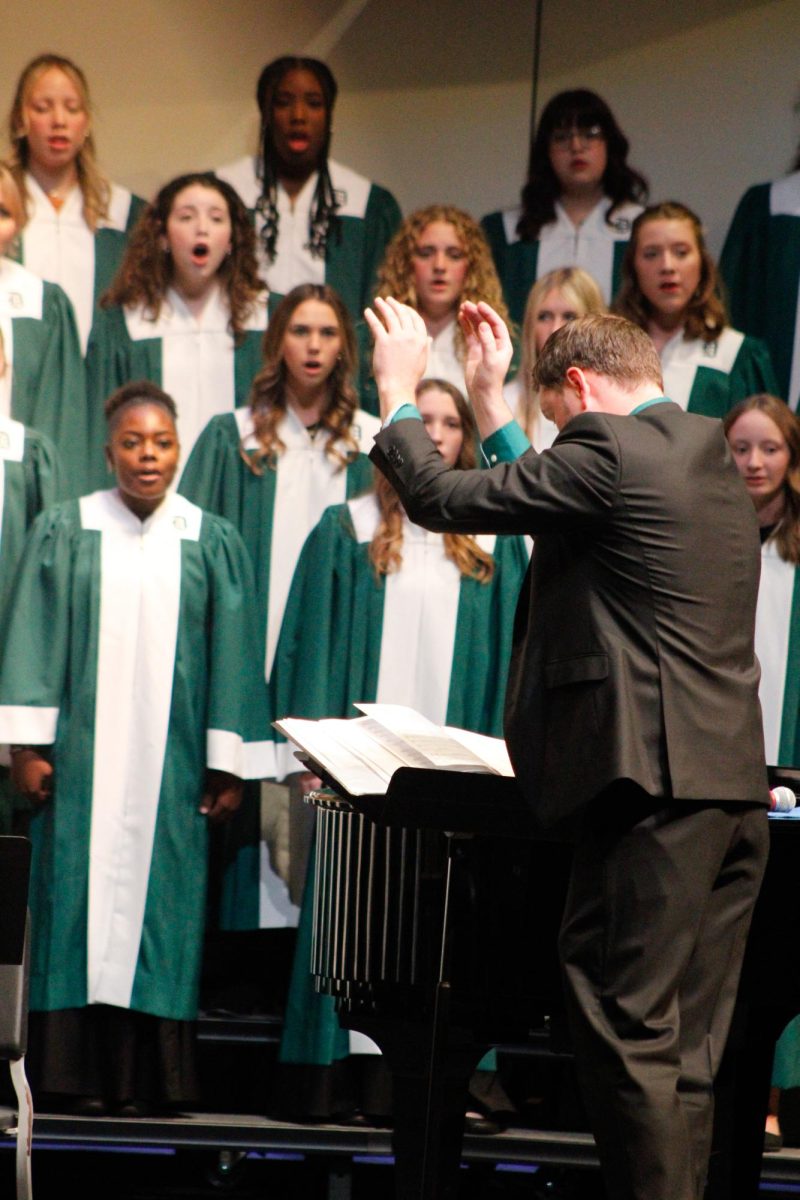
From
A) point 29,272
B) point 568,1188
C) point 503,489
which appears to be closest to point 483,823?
point 503,489

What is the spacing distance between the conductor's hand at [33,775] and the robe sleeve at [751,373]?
8.95 ft

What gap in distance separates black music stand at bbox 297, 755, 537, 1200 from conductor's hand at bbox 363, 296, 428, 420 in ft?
1.99

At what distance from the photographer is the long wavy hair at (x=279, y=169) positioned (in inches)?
243

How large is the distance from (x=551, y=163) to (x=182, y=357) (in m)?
1.58

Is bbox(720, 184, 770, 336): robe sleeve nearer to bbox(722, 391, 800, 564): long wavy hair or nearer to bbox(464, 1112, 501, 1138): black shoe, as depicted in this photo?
bbox(722, 391, 800, 564): long wavy hair

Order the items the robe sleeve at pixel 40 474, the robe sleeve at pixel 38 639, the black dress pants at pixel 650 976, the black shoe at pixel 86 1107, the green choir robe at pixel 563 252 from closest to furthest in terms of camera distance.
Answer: the black dress pants at pixel 650 976
the black shoe at pixel 86 1107
the robe sleeve at pixel 38 639
the robe sleeve at pixel 40 474
the green choir robe at pixel 563 252

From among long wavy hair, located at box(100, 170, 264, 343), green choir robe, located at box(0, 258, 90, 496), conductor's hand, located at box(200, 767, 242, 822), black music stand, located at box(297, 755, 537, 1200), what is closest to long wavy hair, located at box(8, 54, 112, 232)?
long wavy hair, located at box(100, 170, 264, 343)

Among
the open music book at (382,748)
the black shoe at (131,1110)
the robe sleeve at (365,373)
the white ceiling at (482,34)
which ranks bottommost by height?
the black shoe at (131,1110)

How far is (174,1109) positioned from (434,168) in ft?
11.6

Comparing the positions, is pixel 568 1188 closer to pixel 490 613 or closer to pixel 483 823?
pixel 490 613

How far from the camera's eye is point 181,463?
585 cm

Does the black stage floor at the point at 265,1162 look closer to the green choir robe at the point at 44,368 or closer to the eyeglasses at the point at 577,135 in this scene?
the green choir robe at the point at 44,368

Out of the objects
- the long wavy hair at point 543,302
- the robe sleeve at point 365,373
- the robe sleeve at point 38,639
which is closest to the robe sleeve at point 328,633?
the robe sleeve at point 365,373

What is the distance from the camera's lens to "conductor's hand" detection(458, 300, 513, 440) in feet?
9.06
